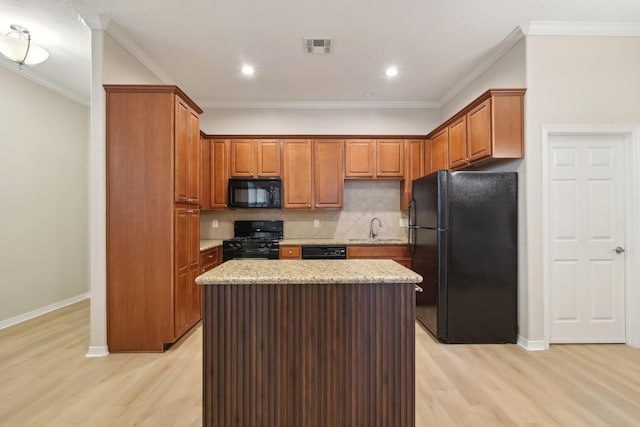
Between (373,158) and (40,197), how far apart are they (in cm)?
433

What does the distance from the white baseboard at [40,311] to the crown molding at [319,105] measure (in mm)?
3282

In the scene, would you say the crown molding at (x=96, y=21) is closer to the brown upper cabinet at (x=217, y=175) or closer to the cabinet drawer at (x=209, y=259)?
the brown upper cabinet at (x=217, y=175)

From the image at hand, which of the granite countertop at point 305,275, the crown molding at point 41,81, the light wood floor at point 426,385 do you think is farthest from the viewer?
the crown molding at point 41,81

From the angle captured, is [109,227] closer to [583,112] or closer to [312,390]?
[312,390]

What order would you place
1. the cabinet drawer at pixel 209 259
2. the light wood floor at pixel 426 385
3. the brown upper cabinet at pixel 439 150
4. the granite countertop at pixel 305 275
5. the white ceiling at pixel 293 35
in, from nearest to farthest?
the granite countertop at pixel 305 275, the light wood floor at pixel 426 385, the white ceiling at pixel 293 35, the cabinet drawer at pixel 209 259, the brown upper cabinet at pixel 439 150

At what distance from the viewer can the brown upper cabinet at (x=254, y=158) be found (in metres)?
4.43

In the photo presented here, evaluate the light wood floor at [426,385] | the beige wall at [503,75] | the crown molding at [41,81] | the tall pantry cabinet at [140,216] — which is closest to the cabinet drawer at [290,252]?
the light wood floor at [426,385]

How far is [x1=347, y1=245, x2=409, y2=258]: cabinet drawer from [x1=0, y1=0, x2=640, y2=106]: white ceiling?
2138 mm

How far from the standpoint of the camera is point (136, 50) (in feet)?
10.3

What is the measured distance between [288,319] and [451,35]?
2983mm

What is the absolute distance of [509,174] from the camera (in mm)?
2979

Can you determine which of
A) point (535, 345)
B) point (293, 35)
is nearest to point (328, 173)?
point (293, 35)

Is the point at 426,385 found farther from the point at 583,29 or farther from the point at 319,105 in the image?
the point at 319,105

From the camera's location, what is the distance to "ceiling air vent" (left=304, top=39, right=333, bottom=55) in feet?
9.95
